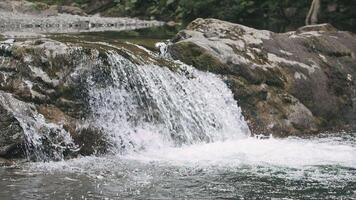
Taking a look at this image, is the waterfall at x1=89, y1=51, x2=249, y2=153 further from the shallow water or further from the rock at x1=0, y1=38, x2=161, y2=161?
the shallow water

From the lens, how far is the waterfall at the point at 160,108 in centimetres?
1113

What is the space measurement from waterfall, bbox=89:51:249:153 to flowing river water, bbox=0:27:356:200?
20mm

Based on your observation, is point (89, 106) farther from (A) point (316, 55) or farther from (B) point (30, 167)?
(A) point (316, 55)

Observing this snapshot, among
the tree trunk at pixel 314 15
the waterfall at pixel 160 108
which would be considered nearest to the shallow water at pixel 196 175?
the waterfall at pixel 160 108

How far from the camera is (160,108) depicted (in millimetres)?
11766

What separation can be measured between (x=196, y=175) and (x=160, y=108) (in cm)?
312

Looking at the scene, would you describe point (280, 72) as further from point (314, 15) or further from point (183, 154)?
point (314, 15)

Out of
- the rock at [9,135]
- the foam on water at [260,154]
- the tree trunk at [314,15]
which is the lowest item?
the foam on water at [260,154]

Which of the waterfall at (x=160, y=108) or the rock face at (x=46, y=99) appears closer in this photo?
the rock face at (x=46, y=99)

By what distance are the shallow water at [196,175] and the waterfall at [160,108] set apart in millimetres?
536

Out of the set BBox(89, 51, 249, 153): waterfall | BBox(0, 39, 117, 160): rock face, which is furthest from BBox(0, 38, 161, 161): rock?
BBox(89, 51, 249, 153): waterfall

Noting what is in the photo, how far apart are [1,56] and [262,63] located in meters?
6.02

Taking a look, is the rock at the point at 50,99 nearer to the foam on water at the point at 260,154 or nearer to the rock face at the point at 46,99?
the rock face at the point at 46,99

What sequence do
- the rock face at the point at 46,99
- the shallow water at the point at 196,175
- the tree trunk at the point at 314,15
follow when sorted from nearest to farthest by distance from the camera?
the shallow water at the point at 196,175, the rock face at the point at 46,99, the tree trunk at the point at 314,15
